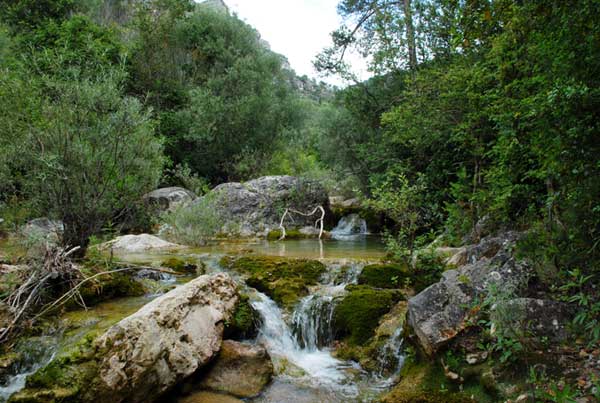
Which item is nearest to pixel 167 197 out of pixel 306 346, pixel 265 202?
pixel 265 202

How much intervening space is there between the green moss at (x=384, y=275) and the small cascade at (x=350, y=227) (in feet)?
26.2

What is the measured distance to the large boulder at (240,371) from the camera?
5125 mm

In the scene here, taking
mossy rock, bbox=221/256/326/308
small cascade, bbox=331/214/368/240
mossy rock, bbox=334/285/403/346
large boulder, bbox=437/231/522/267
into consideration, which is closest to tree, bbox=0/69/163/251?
mossy rock, bbox=221/256/326/308

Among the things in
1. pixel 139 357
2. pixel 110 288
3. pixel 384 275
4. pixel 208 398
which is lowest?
pixel 208 398

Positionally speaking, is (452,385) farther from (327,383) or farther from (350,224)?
(350,224)

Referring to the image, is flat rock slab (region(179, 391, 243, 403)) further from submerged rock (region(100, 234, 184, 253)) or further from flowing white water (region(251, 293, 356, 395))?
submerged rock (region(100, 234, 184, 253))

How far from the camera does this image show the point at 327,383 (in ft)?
17.7

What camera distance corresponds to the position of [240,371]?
5305 mm

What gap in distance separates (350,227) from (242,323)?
11403 millimetres

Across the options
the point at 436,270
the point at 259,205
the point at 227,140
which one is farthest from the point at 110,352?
the point at 227,140

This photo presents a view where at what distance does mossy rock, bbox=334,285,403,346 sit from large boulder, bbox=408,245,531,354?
1.03 metres

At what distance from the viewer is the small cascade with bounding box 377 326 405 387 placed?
5.50 metres

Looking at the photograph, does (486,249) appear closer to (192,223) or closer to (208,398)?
(208,398)

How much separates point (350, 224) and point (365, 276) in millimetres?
9703
